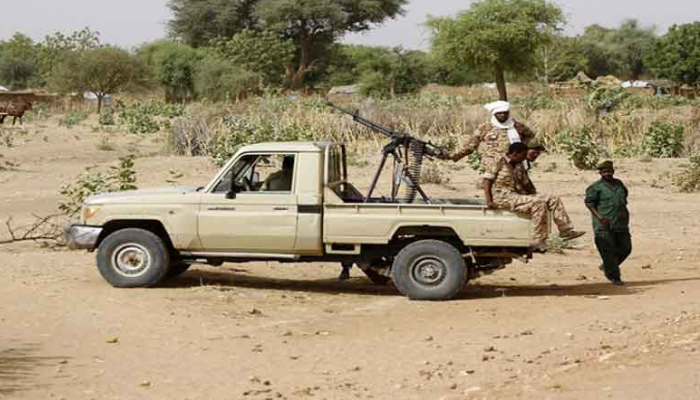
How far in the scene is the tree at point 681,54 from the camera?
3019 inches

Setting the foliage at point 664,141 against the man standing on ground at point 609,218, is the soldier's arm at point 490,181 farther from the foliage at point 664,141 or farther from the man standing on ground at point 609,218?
the foliage at point 664,141

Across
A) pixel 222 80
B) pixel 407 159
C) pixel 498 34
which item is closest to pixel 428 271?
pixel 407 159

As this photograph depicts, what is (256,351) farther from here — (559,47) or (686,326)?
(559,47)

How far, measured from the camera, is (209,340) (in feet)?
33.8

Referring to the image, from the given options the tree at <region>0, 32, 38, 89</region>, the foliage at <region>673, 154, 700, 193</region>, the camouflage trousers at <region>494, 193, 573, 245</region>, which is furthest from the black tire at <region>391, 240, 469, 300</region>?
the tree at <region>0, 32, 38, 89</region>

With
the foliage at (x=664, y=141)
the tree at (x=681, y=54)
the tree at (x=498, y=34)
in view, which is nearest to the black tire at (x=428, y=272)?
the foliage at (x=664, y=141)

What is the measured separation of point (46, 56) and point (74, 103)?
3378cm

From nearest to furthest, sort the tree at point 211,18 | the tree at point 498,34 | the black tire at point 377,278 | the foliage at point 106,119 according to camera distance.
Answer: the black tire at point 377,278 < the foliage at point 106,119 < the tree at point 498,34 < the tree at point 211,18

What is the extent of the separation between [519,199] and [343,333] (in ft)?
8.19

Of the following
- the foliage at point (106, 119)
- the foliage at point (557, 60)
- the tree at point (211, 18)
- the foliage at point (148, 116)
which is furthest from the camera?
the tree at point (211, 18)

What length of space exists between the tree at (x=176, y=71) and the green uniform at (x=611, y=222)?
55306 mm

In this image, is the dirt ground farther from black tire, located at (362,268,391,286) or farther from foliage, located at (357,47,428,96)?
foliage, located at (357,47,428,96)

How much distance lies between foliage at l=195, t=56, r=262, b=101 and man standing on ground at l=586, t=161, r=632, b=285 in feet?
142

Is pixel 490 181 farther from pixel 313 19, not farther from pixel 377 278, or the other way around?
pixel 313 19
